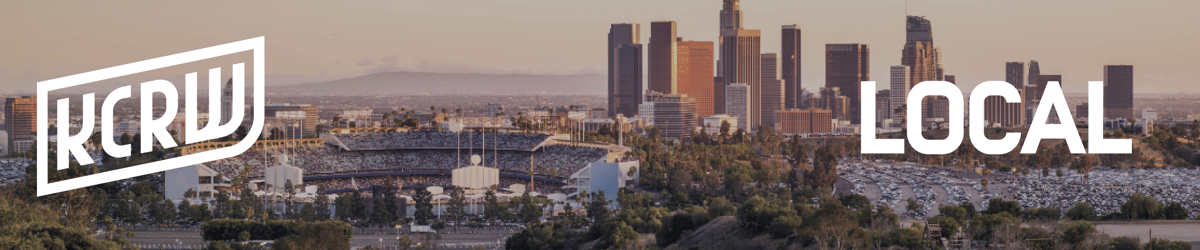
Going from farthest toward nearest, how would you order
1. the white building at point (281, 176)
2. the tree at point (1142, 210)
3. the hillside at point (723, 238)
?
the white building at point (281, 176), the tree at point (1142, 210), the hillside at point (723, 238)

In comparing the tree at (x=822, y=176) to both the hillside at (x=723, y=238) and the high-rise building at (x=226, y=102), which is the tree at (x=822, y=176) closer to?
the hillside at (x=723, y=238)

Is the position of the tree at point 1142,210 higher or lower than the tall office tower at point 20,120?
lower

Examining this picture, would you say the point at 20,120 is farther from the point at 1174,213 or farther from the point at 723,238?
the point at 1174,213

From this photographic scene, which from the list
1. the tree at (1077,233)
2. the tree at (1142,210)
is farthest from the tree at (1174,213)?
the tree at (1077,233)

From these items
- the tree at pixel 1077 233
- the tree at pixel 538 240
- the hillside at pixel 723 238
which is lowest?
the tree at pixel 538 240

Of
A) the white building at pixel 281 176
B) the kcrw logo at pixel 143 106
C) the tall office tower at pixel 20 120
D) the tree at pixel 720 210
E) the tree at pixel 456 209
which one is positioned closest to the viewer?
the kcrw logo at pixel 143 106

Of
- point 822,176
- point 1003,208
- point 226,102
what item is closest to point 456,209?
point 1003,208

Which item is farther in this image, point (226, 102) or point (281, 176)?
point (226, 102)

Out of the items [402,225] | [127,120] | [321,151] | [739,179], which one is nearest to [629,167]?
[739,179]

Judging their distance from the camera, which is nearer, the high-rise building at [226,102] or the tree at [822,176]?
the tree at [822,176]

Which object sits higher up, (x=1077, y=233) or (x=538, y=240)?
(x=1077, y=233)

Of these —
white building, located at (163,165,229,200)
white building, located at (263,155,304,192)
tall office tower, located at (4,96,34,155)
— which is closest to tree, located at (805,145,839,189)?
white building, located at (263,155,304,192)
